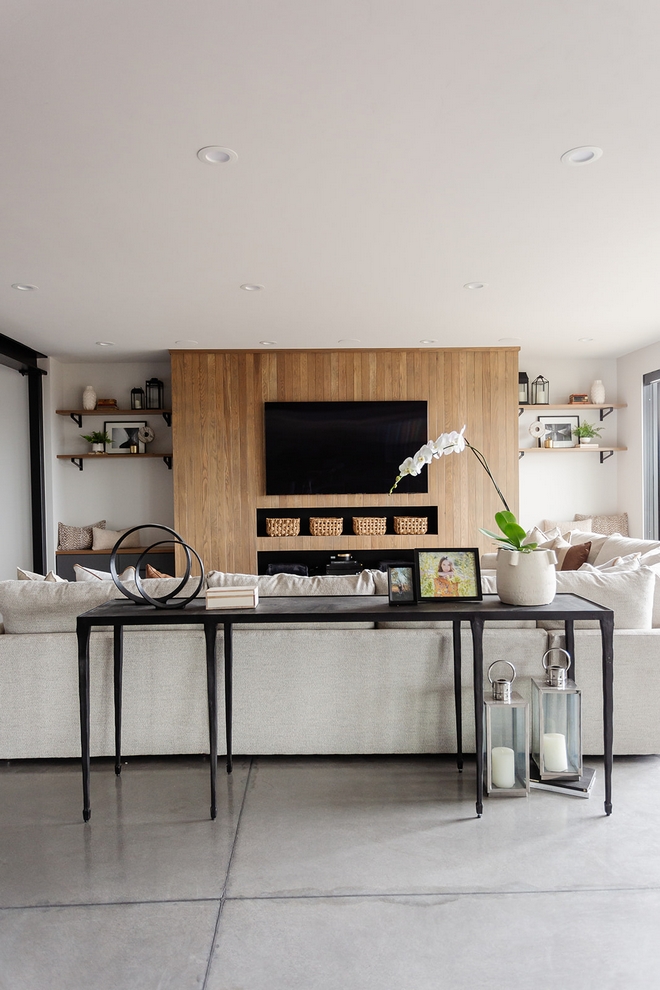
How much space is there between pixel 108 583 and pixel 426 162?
219 cm

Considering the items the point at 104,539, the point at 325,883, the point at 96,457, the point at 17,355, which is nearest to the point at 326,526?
the point at 104,539

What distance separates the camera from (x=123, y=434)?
23.3 feet

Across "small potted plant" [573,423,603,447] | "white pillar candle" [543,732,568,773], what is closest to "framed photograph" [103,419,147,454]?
"small potted plant" [573,423,603,447]

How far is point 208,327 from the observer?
18.2 ft

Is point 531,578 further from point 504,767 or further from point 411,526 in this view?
point 411,526

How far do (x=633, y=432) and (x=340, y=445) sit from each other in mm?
3003

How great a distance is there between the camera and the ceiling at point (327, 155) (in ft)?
6.38

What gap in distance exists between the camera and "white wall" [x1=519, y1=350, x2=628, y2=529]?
7.40 m

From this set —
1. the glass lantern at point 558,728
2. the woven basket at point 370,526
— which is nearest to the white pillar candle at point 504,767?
the glass lantern at point 558,728

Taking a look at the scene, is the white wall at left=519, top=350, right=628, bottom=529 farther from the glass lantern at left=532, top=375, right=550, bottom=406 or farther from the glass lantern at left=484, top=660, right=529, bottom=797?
the glass lantern at left=484, top=660, right=529, bottom=797

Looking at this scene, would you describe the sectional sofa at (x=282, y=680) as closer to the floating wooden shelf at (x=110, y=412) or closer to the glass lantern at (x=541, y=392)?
the floating wooden shelf at (x=110, y=412)

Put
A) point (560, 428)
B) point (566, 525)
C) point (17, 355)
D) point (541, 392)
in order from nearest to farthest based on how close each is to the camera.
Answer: point (17, 355) < point (566, 525) < point (541, 392) < point (560, 428)

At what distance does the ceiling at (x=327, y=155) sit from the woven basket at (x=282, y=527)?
2.21 metres

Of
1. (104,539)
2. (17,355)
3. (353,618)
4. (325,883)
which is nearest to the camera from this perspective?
(325,883)
